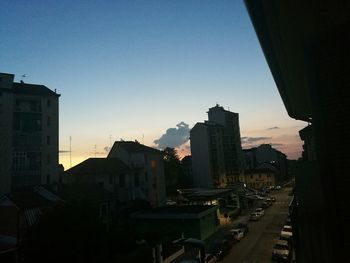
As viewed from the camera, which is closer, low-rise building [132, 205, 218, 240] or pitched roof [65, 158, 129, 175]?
low-rise building [132, 205, 218, 240]

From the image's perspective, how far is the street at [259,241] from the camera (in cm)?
2908

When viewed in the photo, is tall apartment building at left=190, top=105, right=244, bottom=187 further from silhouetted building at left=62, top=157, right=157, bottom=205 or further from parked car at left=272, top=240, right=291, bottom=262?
parked car at left=272, top=240, right=291, bottom=262

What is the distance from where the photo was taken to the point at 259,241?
115ft

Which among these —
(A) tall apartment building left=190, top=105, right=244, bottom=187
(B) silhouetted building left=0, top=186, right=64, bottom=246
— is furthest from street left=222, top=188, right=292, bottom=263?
(A) tall apartment building left=190, top=105, right=244, bottom=187

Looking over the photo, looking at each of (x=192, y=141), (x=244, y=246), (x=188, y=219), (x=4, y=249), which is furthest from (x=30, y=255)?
(x=192, y=141)

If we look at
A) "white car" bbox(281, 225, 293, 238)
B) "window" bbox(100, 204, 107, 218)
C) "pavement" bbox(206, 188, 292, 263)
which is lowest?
"pavement" bbox(206, 188, 292, 263)

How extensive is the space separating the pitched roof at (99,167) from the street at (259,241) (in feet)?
72.5

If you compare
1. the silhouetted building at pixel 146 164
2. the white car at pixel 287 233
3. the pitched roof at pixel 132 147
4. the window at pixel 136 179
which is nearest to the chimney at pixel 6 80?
the pitched roof at pixel 132 147

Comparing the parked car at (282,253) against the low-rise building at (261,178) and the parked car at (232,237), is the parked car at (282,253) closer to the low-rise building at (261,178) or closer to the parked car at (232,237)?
the parked car at (232,237)

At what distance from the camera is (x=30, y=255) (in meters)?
21.4

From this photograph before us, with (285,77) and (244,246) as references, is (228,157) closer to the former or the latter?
(244,246)

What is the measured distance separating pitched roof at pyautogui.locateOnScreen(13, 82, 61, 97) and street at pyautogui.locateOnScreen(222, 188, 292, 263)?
35711mm

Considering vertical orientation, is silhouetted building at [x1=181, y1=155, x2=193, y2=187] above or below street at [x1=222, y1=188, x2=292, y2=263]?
above

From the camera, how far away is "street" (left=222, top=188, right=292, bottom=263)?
29078 mm
